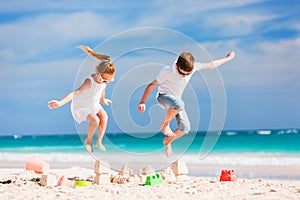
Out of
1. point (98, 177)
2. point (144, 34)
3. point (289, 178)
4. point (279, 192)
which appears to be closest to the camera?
point (279, 192)

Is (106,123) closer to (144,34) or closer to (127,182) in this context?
(127,182)

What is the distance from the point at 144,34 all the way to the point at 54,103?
1445mm

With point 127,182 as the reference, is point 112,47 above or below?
above

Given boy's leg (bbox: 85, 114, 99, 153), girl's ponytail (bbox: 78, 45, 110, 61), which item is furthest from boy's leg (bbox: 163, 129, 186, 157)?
girl's ponytail (bbox: 78, 45, 110, 61)

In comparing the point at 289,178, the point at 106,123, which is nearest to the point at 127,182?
the point at 106,123

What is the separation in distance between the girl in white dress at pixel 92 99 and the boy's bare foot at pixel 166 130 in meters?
0.76

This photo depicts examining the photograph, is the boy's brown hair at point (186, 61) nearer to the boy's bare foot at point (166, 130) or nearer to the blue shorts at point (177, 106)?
the blue shorts at point (177, 106)

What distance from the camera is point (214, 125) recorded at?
275 inches

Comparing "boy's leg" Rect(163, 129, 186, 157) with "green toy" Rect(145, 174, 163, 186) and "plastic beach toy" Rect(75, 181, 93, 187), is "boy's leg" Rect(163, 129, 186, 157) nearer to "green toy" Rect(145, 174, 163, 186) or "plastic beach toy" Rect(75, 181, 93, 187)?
"green toy" Rect(145, 174, 163, 186)

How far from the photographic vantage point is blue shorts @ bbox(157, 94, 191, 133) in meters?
6.94

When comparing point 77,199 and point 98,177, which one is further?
point 98,177

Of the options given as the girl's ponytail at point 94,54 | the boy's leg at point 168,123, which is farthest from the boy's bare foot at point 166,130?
the girl's ponytail at point 94,54

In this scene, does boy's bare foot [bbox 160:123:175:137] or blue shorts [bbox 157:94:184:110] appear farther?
boy's bare foot [bbox 160:123:175:137]

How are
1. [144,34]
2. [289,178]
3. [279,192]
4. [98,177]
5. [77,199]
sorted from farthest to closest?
[289,178] < [98,177] < [144,34] < [279,192] < [77,199]
